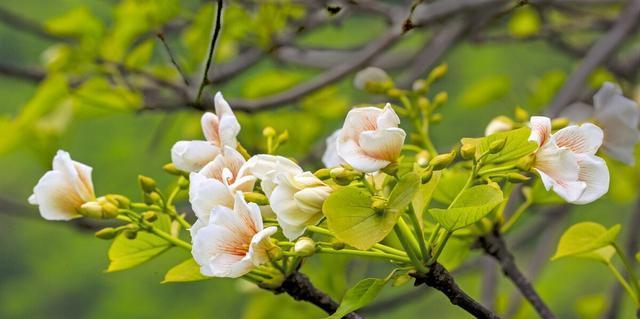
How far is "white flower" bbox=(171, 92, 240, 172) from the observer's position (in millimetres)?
795

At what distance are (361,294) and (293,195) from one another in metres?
0.10

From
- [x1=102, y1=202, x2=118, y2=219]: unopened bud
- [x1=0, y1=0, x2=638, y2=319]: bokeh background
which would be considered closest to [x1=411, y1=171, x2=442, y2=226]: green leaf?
[x1=102, y1=202, x2=118, y2=219]: unopened bud

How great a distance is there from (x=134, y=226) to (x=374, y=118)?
25 centimetres

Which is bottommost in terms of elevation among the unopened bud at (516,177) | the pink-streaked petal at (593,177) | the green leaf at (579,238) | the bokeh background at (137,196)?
the bokeh background at (137,196)

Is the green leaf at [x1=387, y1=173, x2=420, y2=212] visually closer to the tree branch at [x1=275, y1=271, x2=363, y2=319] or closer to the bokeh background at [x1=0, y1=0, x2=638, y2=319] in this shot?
the tree branch at [x1=275, y1=271, x2=363, y2=319]

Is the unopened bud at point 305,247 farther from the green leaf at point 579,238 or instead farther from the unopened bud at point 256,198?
the green leaf at point 579,238

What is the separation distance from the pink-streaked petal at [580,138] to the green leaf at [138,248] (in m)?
0.36

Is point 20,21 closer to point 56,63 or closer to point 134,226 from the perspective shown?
point 56,63

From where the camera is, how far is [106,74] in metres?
1.68

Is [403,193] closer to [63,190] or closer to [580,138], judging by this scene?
[580,138]

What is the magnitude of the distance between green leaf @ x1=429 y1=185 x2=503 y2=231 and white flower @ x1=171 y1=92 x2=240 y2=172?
19 centimetres

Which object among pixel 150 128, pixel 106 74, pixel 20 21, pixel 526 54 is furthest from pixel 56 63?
pixel 526 54

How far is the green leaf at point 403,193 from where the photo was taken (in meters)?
0.71

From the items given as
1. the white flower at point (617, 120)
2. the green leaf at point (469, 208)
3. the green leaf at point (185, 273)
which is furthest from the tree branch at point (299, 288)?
the white flower at point (617, 120)
